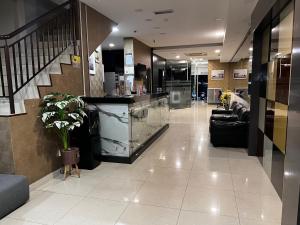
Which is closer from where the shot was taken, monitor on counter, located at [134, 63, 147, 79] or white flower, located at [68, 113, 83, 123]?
white flower, located at [68, 113, 83, 123]

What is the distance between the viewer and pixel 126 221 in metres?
2.46

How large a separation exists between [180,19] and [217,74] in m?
10.5

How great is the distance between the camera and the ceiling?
4.82 metres

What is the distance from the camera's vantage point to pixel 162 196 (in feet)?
9.81

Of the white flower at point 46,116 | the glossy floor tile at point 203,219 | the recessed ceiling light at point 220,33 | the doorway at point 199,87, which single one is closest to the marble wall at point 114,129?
the white flower at point 46,116

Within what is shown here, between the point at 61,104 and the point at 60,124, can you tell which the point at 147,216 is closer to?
the point at 60,124

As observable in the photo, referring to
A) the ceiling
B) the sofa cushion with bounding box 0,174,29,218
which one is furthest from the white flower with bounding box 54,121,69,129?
the ceiling

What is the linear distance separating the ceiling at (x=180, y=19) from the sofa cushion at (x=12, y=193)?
3737mm

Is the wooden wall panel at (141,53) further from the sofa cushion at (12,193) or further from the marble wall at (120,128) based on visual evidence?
the sofa cushion at (12,193)

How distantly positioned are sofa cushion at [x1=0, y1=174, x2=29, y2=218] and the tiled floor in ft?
0.29

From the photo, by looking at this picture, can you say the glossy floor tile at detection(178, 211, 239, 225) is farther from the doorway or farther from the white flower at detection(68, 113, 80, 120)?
the doorway

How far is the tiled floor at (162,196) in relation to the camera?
250cm

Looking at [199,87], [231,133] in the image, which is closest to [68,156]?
[231,133]

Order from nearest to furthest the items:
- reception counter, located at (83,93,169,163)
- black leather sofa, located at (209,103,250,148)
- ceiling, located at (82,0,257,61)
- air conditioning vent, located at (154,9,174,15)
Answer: reception counter, located at (83,93,169,163), ceiling, located at (82,0,257,61), black leather sofa, located at (209,103,250,148), air conditioning vent, located at (154,9,174,15)
